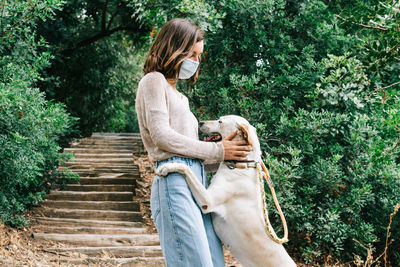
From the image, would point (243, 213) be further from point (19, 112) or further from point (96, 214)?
point (96, 214)

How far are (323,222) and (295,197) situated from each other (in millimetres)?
375

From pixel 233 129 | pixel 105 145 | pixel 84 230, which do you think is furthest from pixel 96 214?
pixel 233 129

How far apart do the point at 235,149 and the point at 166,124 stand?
388 millimetres

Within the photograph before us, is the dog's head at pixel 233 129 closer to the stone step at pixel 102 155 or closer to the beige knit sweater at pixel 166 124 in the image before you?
the beige knit sweater at pixel 166 124

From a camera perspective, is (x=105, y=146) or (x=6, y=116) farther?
(x=105, y=146)

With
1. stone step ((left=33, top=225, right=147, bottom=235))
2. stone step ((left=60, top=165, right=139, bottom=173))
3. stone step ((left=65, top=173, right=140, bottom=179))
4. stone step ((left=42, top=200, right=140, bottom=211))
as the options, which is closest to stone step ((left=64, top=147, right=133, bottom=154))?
stone step ((left=60, top=165, right=139, bottom=173))

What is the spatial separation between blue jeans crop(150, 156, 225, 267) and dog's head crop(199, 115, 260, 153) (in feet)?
1.27

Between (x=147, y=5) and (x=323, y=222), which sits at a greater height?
(x=147, y=5)

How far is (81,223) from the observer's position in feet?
19.5

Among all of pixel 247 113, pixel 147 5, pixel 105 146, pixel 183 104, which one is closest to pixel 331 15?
pixel 247 113

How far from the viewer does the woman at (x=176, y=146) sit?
1.73m

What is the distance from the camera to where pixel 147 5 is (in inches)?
204

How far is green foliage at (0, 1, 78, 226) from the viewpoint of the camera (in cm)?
471

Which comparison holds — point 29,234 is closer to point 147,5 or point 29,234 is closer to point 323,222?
point 147,5
